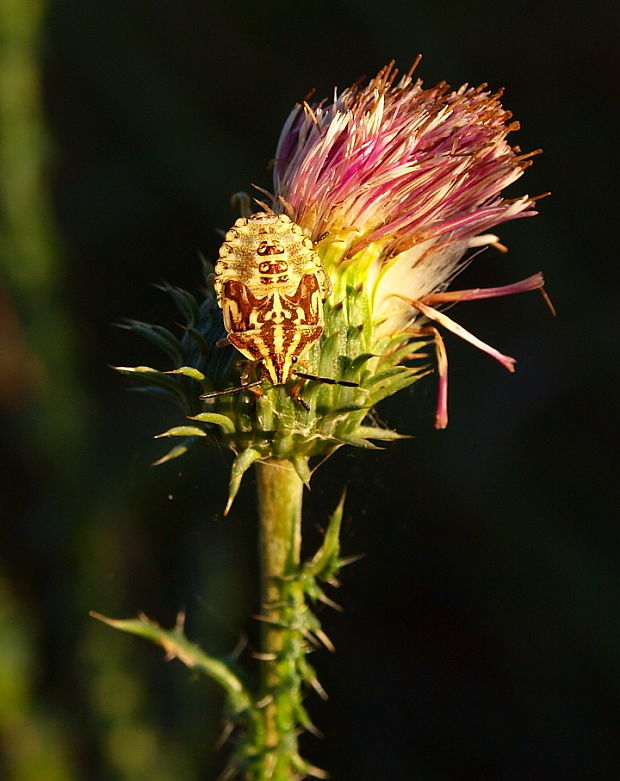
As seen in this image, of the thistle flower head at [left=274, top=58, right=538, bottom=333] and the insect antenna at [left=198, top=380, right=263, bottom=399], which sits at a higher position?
the thistle flower head at [left=274, top=58, right=538, bottom=333]

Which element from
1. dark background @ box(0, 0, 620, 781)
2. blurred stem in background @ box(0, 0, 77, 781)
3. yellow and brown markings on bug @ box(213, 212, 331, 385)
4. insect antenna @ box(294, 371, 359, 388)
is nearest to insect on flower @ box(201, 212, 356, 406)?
yellow and brown markings on bug @ box(213, 212, 331, 385)

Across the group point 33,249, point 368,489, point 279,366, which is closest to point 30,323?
point 33,249

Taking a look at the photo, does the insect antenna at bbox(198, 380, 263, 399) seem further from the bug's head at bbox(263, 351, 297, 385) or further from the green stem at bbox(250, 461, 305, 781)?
the green stem at bbox(250, 461, 305, 781)

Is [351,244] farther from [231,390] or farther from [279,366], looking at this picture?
[231,390]

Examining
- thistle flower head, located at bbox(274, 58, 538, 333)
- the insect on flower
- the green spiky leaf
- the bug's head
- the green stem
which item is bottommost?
the green stem

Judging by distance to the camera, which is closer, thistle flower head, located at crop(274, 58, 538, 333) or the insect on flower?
the insect on flower

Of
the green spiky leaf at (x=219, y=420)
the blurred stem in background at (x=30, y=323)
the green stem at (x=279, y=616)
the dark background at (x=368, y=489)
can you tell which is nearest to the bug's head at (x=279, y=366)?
the green spiky leaf at (x=219, y=420)

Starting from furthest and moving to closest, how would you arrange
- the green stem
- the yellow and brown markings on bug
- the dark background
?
the dark background → the green stem → the yellow and brown markings on bug

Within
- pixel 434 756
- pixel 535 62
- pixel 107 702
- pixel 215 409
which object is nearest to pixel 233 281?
pixel 215 409
